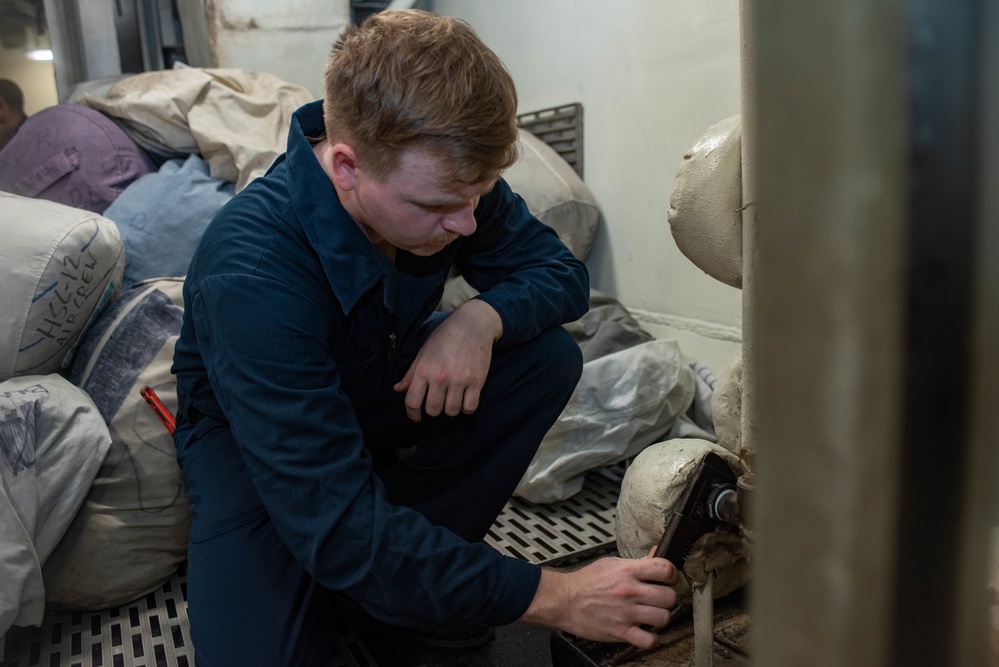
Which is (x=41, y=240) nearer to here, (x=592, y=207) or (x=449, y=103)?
(x=449, y=103)

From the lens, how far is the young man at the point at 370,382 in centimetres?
77

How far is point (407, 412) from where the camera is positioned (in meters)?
1.03

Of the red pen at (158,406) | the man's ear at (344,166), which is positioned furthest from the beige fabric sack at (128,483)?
the man's ear at (344,166)

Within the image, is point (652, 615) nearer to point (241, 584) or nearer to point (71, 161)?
point (241, 584)

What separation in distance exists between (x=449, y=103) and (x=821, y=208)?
0.63 m

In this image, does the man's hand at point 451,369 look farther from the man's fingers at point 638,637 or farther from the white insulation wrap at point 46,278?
the white insulation wrap at point 46,278

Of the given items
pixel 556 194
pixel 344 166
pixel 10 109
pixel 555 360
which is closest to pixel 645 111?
pixel 556 194

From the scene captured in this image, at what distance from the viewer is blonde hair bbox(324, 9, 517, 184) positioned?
0.79 m

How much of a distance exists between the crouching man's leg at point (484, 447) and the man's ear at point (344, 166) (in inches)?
14.7

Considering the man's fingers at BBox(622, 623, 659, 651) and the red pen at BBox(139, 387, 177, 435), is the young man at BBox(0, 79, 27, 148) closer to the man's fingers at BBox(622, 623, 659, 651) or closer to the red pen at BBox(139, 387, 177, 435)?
the red pen at BBox(139, 387, 177, 435)

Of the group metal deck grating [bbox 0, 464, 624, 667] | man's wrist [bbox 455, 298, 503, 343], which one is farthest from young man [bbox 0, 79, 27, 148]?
man's wrist [bbox 455, 298, 503, 343]

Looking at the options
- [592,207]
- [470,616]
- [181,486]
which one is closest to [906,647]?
[470,616]

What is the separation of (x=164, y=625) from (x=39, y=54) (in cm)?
239

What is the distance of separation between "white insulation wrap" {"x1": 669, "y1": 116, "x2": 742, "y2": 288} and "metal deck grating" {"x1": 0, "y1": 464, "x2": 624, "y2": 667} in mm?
573
